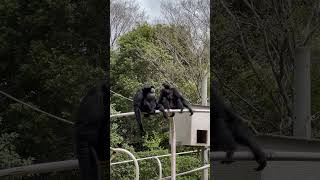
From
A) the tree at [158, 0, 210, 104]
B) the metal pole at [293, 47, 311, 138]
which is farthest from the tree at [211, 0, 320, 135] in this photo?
the tree at [158, 0, 210, 104]

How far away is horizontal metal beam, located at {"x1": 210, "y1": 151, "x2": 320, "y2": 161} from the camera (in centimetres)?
217

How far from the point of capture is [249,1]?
2.24m

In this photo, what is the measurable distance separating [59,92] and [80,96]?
10cm

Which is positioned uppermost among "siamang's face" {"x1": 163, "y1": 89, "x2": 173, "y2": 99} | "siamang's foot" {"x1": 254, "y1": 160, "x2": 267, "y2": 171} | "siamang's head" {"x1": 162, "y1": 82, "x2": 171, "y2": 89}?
"siamang's head" {"x1": 162, "y1": 82, "x2": 171, "y2": 89}

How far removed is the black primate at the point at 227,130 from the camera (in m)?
2.18

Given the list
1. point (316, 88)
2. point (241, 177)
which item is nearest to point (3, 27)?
point (241, 177)

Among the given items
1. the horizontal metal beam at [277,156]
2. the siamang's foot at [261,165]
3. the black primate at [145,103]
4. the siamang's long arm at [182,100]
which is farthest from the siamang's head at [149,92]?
the siamang's foot at [261,165]

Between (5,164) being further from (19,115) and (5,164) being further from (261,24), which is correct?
(261,24)

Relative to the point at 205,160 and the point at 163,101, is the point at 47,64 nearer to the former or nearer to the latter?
the point at 163,101

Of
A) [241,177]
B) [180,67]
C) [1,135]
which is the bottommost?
[241,177]

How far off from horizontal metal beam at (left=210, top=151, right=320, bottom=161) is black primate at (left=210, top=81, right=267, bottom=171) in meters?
0.03

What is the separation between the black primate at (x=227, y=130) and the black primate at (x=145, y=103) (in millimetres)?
250

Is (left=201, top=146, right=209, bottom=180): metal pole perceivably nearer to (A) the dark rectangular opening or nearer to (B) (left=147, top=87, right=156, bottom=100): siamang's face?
(A) the dark rectangular opening

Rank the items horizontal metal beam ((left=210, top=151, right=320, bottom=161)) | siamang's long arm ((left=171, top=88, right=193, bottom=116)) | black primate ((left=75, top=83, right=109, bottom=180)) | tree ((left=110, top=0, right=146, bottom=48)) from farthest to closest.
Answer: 1. tree ((left=110, top=0, right=146, bottom=48))
2. siamang's long arm ((left=171, top=88, right=193, bottom=116))
3. black primate ((left=75, top=83, right=109, bottom=180))
4. horizontal metal beam ((left=210, top=151, right=320, bottom=161))
